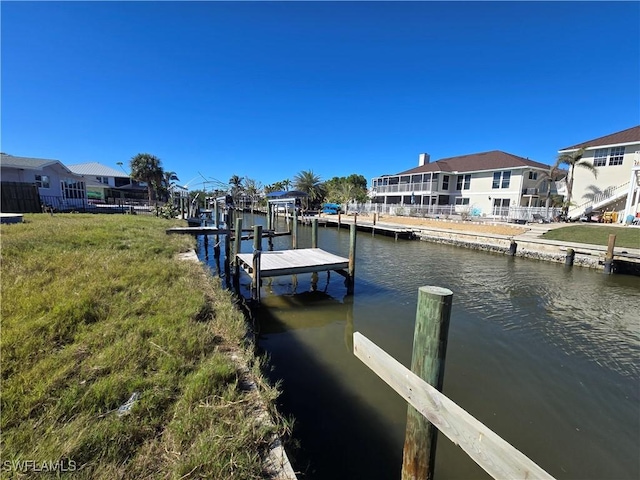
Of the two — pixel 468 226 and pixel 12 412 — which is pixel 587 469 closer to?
pixel 12 412

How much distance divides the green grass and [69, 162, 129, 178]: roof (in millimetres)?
56475

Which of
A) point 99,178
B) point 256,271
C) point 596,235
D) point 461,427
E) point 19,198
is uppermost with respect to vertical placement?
point 99,178

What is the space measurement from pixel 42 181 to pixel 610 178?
156 feet

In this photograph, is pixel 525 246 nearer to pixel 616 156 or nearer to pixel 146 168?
pixel 616 156

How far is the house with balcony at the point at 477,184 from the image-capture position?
31.6 metres

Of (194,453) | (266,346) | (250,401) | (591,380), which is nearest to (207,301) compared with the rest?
(266,346)

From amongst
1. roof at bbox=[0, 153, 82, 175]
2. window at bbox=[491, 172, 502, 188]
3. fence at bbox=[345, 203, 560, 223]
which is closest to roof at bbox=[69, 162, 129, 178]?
roof at bbox=[0, 153, 82, 175]

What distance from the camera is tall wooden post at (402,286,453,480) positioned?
8.23 feet

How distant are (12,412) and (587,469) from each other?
637 cm

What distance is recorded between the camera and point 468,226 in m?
26.4

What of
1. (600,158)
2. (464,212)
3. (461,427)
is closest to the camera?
(461,427)

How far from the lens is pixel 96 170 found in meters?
46.2

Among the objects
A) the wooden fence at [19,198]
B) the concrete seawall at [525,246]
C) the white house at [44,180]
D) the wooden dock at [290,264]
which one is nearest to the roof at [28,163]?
the white house at [44,180]

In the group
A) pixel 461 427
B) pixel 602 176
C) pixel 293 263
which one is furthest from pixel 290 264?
pixel 602 176
